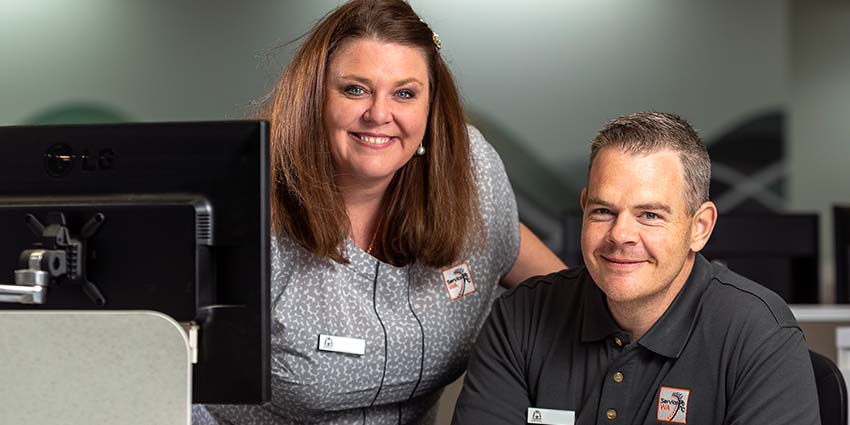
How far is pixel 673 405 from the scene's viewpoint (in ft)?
5.06

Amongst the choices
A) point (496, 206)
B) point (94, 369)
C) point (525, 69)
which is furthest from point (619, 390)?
point (525, 69)

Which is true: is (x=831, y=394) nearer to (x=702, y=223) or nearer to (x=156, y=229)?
(x=702, y=223)

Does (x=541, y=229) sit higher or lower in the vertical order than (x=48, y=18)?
lower

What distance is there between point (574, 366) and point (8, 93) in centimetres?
423

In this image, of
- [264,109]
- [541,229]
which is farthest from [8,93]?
[264,109]

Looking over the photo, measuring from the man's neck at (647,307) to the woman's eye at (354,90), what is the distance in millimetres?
595

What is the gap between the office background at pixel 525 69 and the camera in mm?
5055

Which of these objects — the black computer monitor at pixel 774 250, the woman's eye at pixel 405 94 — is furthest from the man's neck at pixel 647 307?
the black computer monitor at pixel 774 250

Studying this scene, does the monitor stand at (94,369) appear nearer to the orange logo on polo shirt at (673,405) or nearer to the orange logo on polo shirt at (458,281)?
the orange logo on polo shirt at (673,405)

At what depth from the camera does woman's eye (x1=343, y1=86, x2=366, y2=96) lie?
1.85 meters

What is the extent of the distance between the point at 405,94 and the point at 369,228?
28cm

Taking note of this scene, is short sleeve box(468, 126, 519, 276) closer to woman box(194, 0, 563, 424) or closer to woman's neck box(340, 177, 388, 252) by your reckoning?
woman box(194, 0, 563, 424)

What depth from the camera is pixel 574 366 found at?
5.46 ft

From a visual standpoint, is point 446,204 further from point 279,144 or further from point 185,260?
point 185,260
